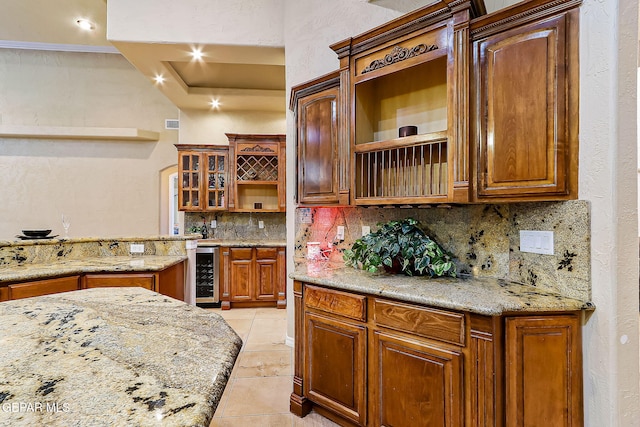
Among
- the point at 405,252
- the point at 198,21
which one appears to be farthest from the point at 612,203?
the point at 198,21

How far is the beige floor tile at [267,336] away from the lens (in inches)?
128

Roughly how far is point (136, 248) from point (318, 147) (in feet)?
7.48

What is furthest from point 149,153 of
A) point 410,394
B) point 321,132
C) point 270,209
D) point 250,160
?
point 410,394

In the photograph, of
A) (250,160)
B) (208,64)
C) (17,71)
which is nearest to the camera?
(208,64)

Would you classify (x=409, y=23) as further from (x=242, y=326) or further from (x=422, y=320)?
(x=242, y=326)

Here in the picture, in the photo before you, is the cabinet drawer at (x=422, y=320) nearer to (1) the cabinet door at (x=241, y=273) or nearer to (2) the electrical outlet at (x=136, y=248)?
(2) the electrical outlet at (x=136, y=248)

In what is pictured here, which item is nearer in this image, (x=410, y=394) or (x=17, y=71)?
(x=410, y=394)

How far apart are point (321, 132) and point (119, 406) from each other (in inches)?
83.2

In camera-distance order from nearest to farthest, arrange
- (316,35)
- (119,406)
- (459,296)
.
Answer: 1. (119,406)
2. (459,296)
3. (316,35)

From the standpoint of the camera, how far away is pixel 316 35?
118 inches

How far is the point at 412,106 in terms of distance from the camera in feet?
7.59

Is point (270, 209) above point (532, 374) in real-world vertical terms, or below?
above

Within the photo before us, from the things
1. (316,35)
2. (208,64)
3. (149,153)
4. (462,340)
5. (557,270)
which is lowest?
(462,340)

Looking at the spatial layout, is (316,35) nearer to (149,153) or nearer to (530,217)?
(530,217)
